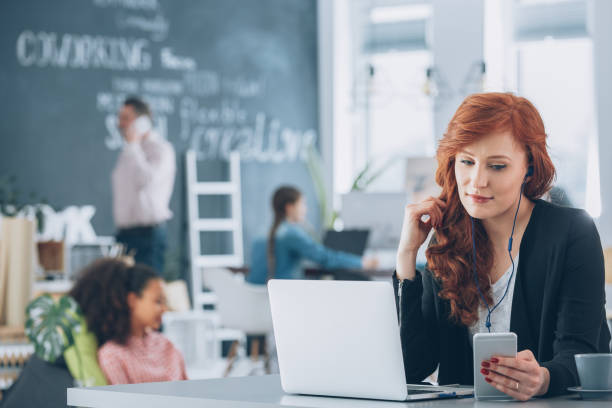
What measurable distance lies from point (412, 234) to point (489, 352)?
0.47 metres

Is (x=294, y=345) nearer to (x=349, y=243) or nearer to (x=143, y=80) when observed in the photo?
(x=349, y=243)

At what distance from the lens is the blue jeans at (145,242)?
255 inches

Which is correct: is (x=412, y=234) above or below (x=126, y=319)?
above

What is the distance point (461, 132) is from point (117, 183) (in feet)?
16.0

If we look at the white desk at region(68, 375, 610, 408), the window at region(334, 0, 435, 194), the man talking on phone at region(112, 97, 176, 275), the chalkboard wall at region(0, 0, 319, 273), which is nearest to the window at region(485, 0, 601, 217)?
the window at region(334, 0, 435, 194)

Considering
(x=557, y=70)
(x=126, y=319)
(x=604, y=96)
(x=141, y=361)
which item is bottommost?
(x=141, y=361)

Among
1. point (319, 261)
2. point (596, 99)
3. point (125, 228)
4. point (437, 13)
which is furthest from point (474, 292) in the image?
point (437, 13)

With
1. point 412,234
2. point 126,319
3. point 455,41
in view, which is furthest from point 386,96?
point 412,234

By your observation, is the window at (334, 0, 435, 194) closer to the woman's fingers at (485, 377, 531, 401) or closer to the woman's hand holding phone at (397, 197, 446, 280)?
the woman's hand holding phone at (397, 197, 446, 280)

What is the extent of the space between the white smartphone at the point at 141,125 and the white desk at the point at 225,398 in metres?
4.72

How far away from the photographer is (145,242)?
21.3 feet

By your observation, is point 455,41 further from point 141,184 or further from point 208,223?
point 141,184

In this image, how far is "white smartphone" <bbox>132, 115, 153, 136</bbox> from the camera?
252 inches

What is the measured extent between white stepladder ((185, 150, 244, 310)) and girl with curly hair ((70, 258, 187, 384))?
3716 mm
